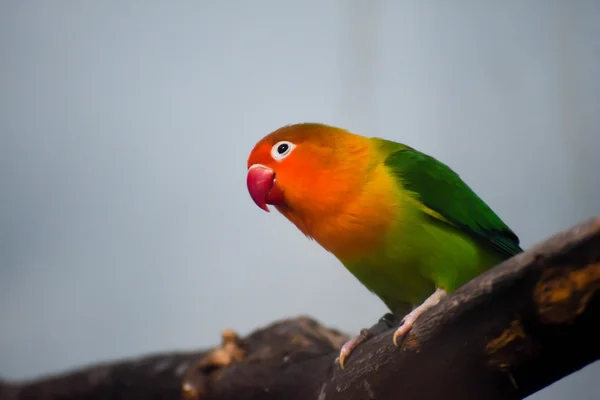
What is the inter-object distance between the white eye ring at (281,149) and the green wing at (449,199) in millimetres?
390

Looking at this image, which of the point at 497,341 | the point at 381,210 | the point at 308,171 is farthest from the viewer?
the point at 308,171

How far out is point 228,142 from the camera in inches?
113

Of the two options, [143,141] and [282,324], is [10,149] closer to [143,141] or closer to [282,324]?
[143,141]

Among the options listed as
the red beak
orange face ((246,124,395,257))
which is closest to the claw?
orange face ((246,124,395,257))

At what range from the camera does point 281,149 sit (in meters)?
2.12

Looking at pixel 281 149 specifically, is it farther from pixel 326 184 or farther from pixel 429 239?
pixel 429 239

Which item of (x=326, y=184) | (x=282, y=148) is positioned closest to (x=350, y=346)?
(x=326, y=184)

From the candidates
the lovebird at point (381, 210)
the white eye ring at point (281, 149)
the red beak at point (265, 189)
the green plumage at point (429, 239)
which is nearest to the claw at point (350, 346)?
the lovebird at point (381, 210)

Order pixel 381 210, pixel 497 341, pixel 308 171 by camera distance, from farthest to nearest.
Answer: pixel 308 171, pixel 381 210, pixel 497 341

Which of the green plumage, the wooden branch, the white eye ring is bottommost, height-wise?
the wooden branch

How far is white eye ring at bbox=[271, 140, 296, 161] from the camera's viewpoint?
2098 millimetres

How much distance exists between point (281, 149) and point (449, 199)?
2.25ft

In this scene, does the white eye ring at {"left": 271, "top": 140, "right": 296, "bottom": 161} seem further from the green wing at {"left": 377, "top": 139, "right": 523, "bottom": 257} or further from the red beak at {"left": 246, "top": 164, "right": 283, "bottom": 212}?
the green wing at {"left": 377, "top": 139, "right": 523, "bottom": 257}

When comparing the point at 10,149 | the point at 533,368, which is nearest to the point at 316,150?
the point at 533,368
